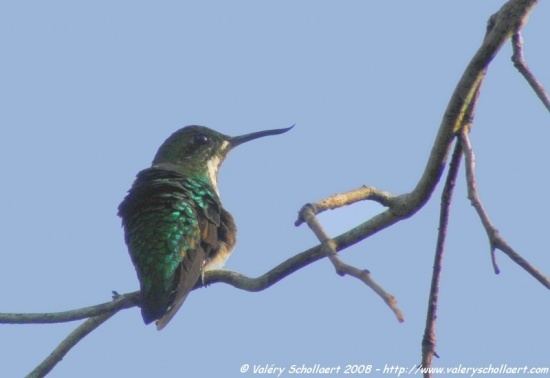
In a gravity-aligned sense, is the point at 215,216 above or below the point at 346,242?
above

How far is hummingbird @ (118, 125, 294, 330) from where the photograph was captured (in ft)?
19.5

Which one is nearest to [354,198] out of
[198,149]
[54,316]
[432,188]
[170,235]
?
[432,188]

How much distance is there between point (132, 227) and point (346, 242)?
307cm

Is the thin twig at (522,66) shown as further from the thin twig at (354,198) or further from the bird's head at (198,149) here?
the bird's head at (198,149)

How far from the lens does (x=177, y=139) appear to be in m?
8.58

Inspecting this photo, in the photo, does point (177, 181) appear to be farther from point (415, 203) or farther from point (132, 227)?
point (415, 203)

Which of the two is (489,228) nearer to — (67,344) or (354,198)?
(354,198)

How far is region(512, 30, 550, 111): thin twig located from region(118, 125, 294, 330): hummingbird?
9.40ft

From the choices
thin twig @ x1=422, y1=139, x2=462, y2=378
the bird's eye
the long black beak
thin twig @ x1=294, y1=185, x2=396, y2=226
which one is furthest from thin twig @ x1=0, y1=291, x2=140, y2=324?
the long black beak

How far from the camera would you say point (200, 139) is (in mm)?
8516

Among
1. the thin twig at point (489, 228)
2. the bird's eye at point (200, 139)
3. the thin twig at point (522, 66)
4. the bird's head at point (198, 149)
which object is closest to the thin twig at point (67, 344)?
the thin twig at point (489, 228)

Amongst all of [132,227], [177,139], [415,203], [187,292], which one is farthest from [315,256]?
[177,139]

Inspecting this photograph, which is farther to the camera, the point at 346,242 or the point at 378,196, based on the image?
the point at 378,196

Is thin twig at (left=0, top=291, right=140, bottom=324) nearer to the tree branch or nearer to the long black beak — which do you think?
the tree branch
